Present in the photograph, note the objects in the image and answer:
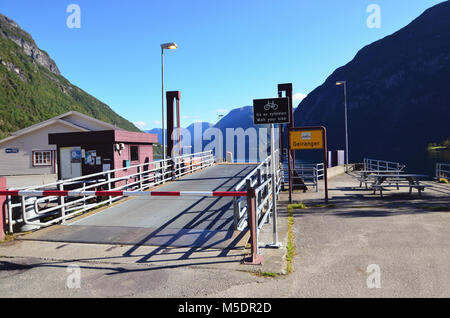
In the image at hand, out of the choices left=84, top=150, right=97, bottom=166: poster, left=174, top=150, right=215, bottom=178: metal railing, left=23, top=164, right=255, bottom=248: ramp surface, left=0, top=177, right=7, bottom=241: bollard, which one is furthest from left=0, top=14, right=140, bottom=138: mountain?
left=0, top=177, right=7, bottom=241: bollard

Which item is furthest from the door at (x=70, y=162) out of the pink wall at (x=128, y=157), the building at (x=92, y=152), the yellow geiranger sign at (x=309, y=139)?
the yellow geiranger sign at (x=309, y=139)

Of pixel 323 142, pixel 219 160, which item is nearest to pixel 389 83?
pixel 219 160

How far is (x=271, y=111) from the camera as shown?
6082 millimetres

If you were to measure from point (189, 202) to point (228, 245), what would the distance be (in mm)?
4103

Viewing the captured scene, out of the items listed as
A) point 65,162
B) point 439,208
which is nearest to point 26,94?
point 65,162

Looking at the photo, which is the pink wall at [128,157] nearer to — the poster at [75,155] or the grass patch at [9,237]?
the poster at [75,155]

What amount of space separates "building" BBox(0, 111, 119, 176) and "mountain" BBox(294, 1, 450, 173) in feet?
451

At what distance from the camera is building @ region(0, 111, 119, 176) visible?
30.0 metres

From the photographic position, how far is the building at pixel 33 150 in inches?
1182

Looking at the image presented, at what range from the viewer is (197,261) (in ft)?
16.3

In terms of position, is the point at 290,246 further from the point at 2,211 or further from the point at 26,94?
the point at 26,94

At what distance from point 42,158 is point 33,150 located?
41.6 inches

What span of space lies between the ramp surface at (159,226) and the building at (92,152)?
445cm
